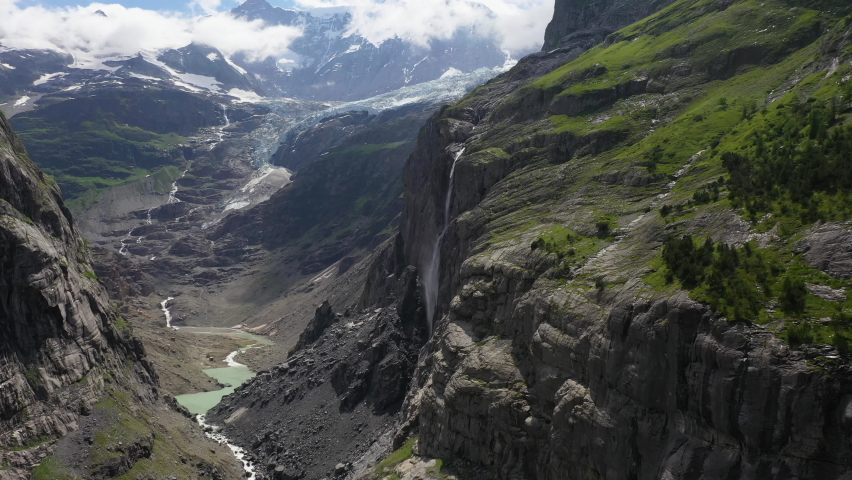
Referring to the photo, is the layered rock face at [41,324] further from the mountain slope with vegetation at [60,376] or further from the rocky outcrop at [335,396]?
the rocky outcrop at [335,396]

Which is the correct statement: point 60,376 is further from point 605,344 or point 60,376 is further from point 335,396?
point 605,344

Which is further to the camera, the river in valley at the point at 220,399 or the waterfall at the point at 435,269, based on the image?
the waterfall at the point at 435,269

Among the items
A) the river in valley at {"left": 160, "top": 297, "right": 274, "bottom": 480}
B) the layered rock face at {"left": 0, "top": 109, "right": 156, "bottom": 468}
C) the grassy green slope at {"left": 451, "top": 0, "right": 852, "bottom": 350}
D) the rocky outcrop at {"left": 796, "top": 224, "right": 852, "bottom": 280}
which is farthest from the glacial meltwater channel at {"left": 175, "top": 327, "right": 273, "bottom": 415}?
the rocky outcrop at {"left": 796, "top": 224, "right": 852, "bottom": 280}

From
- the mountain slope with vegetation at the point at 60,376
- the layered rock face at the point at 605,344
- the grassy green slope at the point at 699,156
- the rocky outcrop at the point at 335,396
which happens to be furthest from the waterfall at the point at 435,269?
the mountain slope with vegetation at the point at 60,376

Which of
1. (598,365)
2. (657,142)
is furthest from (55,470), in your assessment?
(657,142)

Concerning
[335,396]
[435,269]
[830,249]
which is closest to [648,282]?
[830,249]

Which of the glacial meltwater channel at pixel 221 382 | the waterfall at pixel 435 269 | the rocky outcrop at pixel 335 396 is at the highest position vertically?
the waterfall at pixel 435 269

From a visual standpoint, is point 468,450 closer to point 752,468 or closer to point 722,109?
point 752,468
